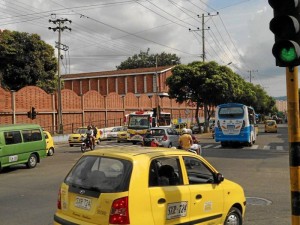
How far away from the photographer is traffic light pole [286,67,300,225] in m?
5.20

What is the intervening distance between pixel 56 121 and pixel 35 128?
26095mm

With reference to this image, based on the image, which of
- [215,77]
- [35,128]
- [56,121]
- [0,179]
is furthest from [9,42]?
[0,179]

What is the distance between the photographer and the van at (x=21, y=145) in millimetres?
16453

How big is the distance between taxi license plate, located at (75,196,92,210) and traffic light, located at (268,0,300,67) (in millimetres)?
3041

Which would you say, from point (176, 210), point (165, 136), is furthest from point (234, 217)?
point (165, 136)

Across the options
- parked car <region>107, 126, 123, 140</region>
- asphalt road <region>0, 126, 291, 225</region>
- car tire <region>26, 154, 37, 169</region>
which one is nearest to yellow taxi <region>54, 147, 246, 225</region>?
asphalt road <region>0, 126, 291, 225</region>

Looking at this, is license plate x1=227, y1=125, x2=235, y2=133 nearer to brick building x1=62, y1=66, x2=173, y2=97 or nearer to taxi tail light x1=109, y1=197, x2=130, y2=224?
taxi tail light x1=109, y1=197, x2=130, y2=224

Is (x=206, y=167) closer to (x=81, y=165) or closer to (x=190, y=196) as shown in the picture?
(x=190, y=196)

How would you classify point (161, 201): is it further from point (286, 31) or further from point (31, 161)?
point (31, 161)

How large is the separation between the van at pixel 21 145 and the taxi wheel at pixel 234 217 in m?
11.8

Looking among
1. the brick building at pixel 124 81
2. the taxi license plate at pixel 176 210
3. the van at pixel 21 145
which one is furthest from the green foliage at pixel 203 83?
the taxi license plate at pixel 176 210

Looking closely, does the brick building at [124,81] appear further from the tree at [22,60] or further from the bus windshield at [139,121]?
the bus windshield at [139,121]

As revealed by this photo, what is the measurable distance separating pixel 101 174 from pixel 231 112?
24.4 metres

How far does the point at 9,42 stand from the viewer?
44.7m
